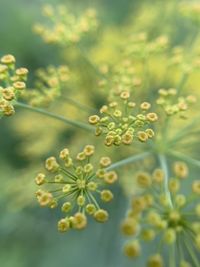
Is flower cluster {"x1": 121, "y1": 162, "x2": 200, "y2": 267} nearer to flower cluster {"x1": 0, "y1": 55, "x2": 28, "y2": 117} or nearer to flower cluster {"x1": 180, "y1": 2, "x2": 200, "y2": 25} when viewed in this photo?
flower cluster {"x1": 0, "y1": 55, "x2": 28, "y2": 117}

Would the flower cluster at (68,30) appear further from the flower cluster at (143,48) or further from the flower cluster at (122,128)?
the flower cluster at (122,128)

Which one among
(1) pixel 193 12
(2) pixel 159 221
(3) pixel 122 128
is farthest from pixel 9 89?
(1) pixel 193 12

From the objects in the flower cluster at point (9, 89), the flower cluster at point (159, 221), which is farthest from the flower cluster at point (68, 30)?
the flower cluster at point (159, 221)

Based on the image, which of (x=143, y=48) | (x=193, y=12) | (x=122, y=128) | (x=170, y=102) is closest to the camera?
(x=122, y=128)

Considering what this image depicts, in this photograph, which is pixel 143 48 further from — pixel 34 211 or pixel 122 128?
pixel 34 211

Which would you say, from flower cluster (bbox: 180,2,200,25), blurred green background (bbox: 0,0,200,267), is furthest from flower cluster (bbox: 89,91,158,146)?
blurred green background (bbox: 0,0,200,267)

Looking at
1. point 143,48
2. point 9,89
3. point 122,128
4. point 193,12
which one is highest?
point 193,12

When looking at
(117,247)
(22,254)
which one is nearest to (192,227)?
(117,247)

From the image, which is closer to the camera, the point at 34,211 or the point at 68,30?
the point at 68,30
